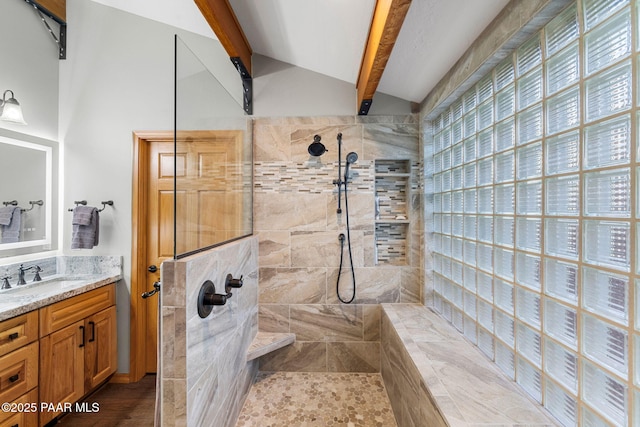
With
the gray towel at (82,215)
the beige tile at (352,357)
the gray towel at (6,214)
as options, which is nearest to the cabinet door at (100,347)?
the gray towel at (82,215)

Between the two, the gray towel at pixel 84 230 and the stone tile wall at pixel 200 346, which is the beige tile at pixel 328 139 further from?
the gray towel at pixel 84 230

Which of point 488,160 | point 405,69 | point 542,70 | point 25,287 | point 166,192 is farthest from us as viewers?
point 166,192

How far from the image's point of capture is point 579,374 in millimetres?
877

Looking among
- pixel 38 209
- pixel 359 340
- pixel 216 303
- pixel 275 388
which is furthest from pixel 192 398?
pixel 38 209

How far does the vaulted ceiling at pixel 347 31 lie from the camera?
4.07 feet

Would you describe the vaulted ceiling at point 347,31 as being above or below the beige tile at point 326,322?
above

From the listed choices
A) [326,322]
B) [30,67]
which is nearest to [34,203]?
[30,67]

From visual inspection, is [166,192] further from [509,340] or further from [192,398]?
[509,340]

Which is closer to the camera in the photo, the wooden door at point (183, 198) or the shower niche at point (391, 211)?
the wooden door at point (183, 198)

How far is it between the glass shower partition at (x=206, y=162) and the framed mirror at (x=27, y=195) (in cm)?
165

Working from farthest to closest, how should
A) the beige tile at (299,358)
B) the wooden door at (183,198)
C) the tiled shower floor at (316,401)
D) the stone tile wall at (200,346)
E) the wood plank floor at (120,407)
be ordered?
the beige tile at (299,358) < the wood plank floor at (120,407) < the tiled shower floor at (316,401) < the wooden door at (183,198) < the stone tile wall at (200,346)

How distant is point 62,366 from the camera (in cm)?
177

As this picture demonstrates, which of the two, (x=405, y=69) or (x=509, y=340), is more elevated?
(x=405, y=69)

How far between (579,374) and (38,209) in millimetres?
3402
